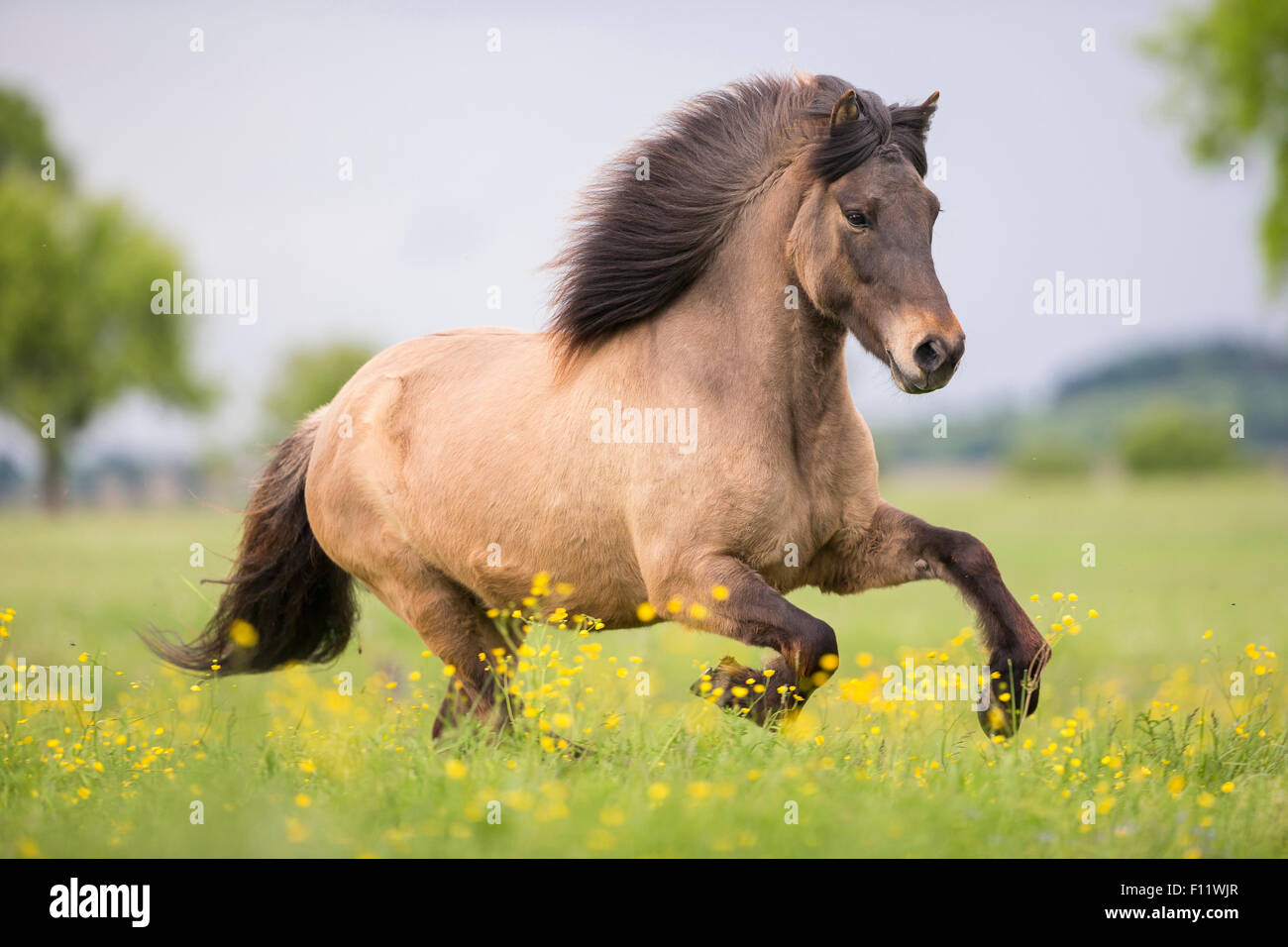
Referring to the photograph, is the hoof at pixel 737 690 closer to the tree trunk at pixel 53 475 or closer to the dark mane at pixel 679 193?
the dark mane at pixel 679 193

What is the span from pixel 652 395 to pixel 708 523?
0.71 meters

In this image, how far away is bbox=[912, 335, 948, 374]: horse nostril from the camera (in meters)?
4.73

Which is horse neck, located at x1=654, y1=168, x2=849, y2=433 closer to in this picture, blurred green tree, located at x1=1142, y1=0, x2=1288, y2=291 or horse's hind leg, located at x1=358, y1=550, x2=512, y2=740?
horse's hind leg, located at x1=358, y1=550, x2=512, y2=740

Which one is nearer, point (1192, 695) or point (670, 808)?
point (670, 808)

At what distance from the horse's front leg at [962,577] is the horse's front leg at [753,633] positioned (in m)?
0.59

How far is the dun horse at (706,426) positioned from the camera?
16.6 ft

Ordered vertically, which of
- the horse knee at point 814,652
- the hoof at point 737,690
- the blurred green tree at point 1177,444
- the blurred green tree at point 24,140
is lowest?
the hoof at point 737,690

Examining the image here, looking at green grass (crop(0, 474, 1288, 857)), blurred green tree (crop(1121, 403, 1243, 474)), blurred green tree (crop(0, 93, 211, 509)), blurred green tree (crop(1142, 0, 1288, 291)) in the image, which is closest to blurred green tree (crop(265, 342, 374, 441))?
blurred green tree (crop(0, 93, 211, 509))

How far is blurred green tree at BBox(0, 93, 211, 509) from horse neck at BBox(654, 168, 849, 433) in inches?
1452

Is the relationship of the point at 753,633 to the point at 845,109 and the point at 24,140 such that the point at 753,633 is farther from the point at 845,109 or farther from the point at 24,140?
the point at 24,140

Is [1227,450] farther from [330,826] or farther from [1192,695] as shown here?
[330,826]

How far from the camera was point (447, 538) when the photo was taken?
621cm

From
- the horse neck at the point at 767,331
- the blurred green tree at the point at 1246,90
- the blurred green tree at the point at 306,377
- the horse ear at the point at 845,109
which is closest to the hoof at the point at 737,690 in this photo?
the horse neck at the point at 767,331
